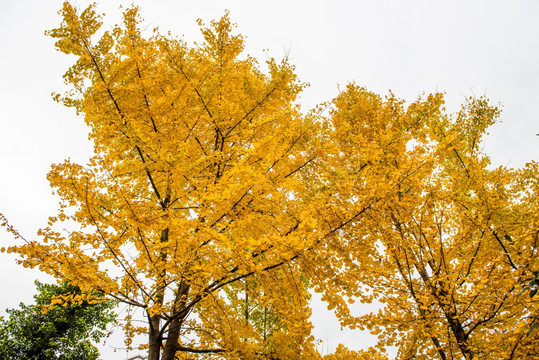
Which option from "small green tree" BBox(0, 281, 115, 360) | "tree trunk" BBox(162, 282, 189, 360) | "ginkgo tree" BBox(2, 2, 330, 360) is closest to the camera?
"ginkgo tree" BBox(2, 2, 330, 360)

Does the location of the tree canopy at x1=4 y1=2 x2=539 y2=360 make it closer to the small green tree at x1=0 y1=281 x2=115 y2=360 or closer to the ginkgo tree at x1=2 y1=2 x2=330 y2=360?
the ginkgo tree at x1=2 y1=2 x2=330 y2=360

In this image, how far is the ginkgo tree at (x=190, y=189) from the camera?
2318 mm

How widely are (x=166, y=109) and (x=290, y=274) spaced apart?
96.4 inches

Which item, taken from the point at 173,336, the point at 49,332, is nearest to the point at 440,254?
the point at 173,336

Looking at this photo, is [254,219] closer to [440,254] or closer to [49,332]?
[440,254]

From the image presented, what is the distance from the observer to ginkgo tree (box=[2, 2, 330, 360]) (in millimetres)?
2318

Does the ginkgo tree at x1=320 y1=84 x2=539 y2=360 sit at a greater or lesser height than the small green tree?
lesser

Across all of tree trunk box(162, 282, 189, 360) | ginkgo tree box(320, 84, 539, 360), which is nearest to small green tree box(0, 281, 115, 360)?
tree trunk box(162, 282, 189, 360)

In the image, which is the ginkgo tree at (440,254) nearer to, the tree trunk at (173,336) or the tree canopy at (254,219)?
the tree canopy at (254,219)

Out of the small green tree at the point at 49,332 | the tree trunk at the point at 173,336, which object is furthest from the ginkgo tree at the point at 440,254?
the small green tree at the point at 49,332

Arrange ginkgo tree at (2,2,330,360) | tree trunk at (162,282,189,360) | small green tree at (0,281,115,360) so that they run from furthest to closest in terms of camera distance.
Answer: small green tree at (0,281,115,360) < tree trunk at (162,282,189,360) < ginkgo tree at (2,2,330,360)

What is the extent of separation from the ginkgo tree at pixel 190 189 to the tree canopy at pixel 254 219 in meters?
0.02

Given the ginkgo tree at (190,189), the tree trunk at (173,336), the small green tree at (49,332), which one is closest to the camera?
the ginkgo tree at (190,189)

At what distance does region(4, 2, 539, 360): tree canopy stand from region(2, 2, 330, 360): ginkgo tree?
0.02 metres
